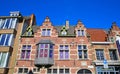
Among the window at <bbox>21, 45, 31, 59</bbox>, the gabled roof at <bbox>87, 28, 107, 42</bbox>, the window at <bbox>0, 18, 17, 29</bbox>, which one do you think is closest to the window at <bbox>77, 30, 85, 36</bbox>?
the gabled roof at <bbox>87, 28, 107, 42</bbox>

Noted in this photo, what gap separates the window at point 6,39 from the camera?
18.2 meters

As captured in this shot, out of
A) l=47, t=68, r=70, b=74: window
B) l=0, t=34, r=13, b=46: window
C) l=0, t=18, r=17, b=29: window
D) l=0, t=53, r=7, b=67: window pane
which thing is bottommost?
l=47, t=68, r=70, b=74: window

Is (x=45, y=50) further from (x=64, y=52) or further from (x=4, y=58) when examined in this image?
(x=4, y=58)

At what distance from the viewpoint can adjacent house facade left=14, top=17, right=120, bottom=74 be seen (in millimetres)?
17141

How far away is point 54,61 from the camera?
1748cm

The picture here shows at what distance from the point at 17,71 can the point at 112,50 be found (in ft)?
38.1

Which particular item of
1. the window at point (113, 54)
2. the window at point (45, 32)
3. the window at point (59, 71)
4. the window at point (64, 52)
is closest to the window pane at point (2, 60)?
the window at point (59, 71)

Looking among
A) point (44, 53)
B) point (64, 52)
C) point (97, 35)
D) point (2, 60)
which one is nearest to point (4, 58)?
point (2, 60)

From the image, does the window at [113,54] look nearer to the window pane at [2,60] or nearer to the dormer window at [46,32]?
the dormer window at [46,32]

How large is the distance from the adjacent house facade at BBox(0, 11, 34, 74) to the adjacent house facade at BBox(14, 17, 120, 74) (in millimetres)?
594

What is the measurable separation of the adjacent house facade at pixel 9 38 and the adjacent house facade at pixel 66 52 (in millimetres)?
594

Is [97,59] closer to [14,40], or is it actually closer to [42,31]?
[42,31]

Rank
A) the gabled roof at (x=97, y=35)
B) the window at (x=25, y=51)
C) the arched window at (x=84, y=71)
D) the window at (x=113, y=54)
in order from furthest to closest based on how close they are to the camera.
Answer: the gabled roof at (x=97, y=35) → the window at (x=113, y=54) → the window at (x=25, y=51) → the arched window at (x=84, y=71)

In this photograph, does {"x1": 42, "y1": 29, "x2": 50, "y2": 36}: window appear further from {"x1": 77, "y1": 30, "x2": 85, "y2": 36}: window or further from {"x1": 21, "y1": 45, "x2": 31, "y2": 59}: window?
{"x1": 77, "y1": 30, "x2": 85, "y2": 36}: window
